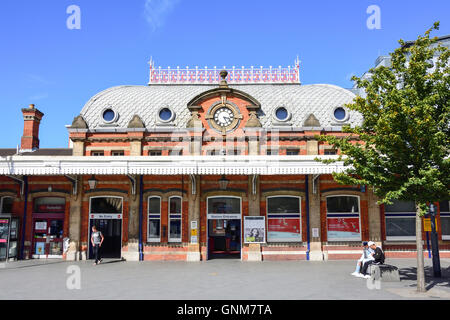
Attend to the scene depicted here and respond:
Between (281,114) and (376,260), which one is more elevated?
(281,114)

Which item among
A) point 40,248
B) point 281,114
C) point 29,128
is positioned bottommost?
point 40,248

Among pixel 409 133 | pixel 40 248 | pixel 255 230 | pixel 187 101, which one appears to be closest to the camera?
pixel 409 133

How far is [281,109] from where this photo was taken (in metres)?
20.5

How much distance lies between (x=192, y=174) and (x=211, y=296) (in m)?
7.89

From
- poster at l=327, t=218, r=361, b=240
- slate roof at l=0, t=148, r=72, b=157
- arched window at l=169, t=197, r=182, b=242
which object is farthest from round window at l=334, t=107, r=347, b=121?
slate roof at l=0, t=148, r=72, b=157

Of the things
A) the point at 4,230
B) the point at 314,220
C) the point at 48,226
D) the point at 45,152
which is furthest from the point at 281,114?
the point at 4,230

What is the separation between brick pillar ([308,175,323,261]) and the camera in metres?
17.4

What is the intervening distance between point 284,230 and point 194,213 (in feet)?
15.3

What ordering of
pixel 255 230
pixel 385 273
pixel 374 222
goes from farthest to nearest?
pixel 374 222 < pixel 255 230 < pixel 385 273

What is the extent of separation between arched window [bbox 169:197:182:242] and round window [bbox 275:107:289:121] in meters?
7.44

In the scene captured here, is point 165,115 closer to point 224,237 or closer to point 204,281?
point 224,237

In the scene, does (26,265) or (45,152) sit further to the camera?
(45,152)

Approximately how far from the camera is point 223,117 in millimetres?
19688
